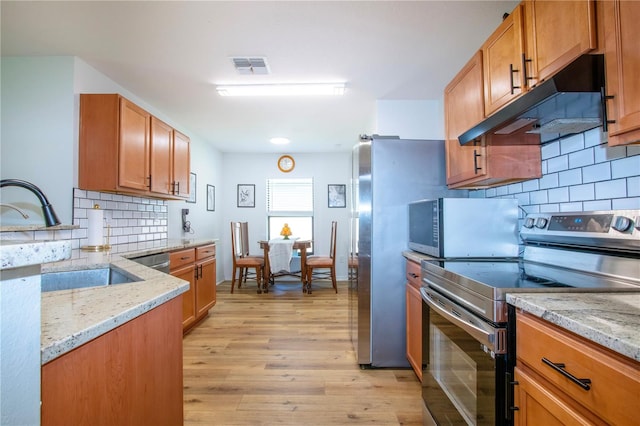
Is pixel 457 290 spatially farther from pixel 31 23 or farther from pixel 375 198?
pixel 31 23

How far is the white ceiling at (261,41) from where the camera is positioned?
1717mm

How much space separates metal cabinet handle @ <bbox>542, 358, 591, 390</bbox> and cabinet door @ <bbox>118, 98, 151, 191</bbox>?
2.67m

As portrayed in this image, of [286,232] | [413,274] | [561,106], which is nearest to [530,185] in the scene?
[561,106]

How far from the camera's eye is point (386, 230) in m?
2.21

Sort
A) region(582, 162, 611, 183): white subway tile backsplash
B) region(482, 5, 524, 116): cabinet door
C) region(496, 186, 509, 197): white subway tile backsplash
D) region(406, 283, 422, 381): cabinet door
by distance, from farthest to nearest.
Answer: region(496, 186, 509, 197): white subway tile backsplash
region(406, 283, 422, 381): cabinet door
region(482, 5, 524, 116): cabinet door
region(582, 162, 611, 183): white subway tile backsplash

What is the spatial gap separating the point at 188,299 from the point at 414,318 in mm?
2052

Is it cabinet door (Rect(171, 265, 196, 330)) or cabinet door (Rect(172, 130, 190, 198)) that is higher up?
cabinet door (Rect(172, 130, 190, 198))

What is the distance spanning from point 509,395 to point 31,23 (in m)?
3.13

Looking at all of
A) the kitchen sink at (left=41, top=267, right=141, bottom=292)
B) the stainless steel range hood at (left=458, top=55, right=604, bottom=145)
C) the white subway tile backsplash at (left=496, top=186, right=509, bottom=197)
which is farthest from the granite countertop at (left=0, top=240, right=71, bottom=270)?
the white subway tile backsplash at (left=496, top=186, right=509, bottom=197)

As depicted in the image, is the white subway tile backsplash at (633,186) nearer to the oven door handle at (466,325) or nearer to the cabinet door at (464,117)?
the cabinet door at (464,117)

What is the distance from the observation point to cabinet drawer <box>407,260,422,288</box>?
1.90 metres

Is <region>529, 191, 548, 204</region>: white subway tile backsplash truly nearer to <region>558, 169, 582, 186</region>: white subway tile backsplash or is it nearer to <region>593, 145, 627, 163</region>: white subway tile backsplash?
<region>558, 169, 582, 186</region>: white subway tile backsplash

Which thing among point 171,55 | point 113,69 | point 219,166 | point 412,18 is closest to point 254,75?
point 171,55

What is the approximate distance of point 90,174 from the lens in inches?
88.0
